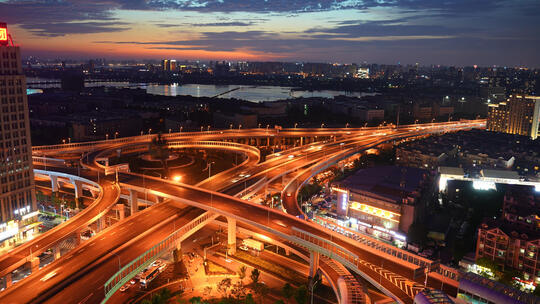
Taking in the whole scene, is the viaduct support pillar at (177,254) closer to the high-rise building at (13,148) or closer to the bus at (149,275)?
the bus at (149,275)

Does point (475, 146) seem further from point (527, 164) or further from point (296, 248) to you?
point (296, 248)

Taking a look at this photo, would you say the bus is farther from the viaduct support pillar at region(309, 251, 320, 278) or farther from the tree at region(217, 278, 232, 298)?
the viaduct support pillar at region(309, 251, 320, 278)

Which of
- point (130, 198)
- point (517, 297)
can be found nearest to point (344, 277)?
point (517, 297)

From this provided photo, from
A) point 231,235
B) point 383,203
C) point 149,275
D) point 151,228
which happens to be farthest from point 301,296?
point 383,203

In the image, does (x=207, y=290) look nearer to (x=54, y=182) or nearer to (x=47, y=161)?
(x=54, y=182)

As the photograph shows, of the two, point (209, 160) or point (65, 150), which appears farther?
point (209, 160)

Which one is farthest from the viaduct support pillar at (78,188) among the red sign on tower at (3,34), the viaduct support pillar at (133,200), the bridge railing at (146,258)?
the bridge railing at (146,258)
